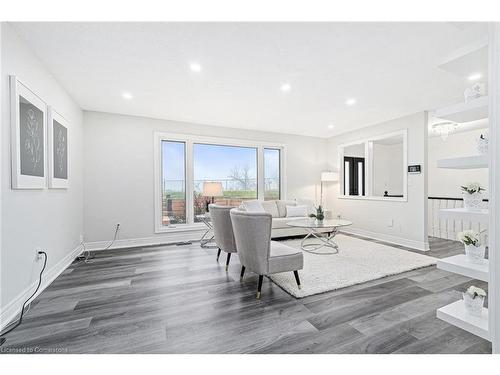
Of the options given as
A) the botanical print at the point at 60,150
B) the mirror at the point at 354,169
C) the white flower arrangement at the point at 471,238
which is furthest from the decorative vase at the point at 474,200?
the mirror at the point at 354,169

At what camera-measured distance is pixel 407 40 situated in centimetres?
215

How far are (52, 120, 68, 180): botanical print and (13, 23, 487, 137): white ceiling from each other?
0.65 metres

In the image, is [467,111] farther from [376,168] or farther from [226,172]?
[376,168]

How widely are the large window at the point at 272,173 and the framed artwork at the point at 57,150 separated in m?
4.03

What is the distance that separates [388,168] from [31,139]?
7.92 m

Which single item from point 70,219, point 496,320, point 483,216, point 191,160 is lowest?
point 496,320

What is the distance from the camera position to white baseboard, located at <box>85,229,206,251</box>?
4.11m

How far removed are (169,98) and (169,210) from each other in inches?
91.7

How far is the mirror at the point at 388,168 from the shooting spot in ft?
22.3

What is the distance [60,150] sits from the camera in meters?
3.01

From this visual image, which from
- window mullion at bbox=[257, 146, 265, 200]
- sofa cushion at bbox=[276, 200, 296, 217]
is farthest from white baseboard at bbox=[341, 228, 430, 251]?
window mullion at bbox=[257, 146, 265, 200]

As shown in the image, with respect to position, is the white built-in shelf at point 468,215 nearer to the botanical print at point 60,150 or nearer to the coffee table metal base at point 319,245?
the coffee table metal base at point 319,245
